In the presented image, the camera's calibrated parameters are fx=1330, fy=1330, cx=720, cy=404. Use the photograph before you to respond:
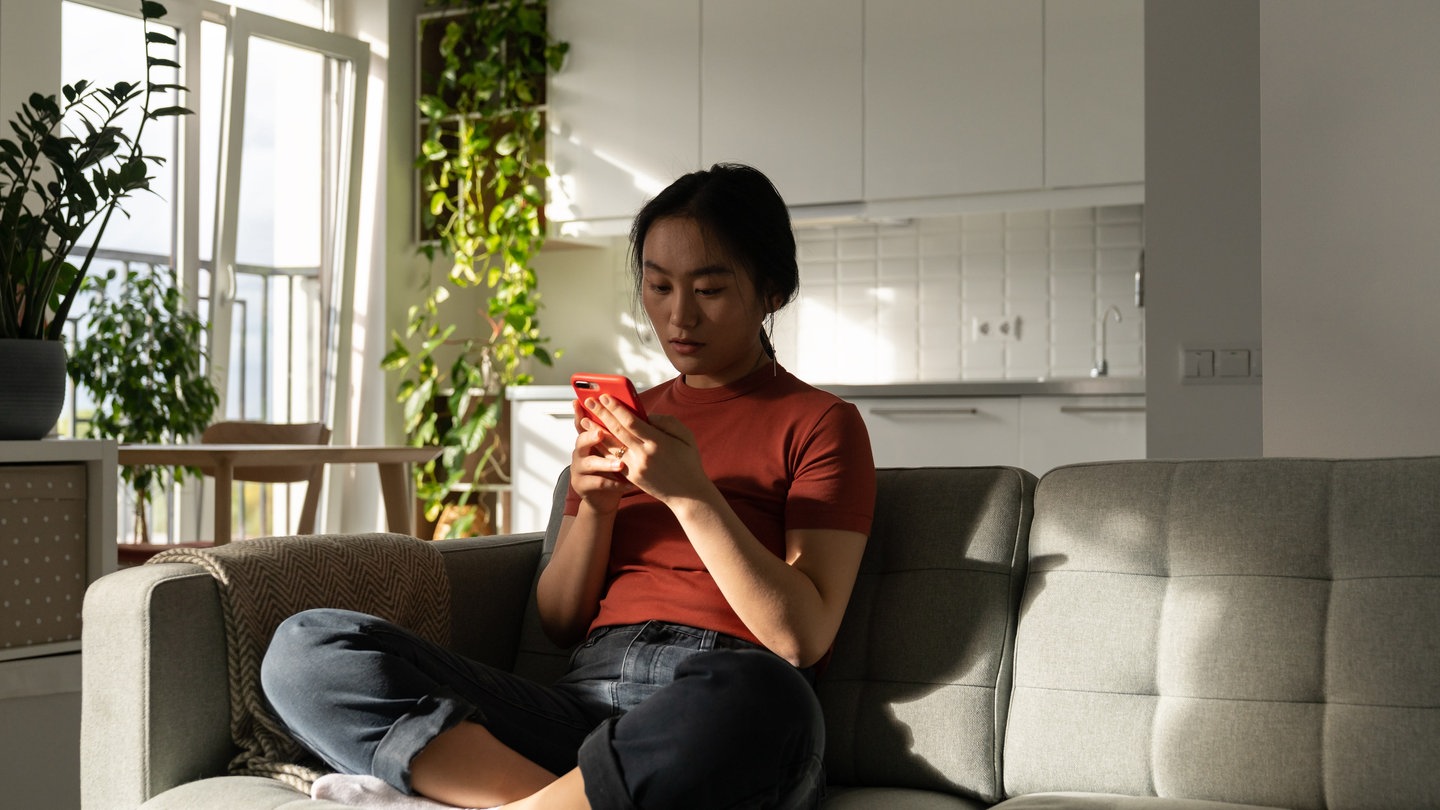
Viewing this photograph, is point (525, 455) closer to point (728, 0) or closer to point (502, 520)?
point (502, 520)

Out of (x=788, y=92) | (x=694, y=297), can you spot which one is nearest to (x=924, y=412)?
(x=788, y=92)

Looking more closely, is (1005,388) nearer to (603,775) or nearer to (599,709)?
(599,709)

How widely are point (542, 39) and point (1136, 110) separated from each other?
7.48 ft

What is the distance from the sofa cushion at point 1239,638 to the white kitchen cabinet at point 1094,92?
275cm

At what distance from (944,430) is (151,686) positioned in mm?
3058

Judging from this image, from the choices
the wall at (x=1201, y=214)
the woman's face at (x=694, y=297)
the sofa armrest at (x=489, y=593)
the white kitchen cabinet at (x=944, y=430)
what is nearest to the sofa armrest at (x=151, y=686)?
the sofa armrest at (x=489, y=593)

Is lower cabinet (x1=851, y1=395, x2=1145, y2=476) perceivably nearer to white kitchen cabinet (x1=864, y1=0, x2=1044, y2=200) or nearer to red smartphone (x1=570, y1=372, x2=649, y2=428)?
white kitchen cabinet (x1=864, y1=0, x2=1044, y2=200)

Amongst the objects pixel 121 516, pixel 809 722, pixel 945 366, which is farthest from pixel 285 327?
pixel 809 722

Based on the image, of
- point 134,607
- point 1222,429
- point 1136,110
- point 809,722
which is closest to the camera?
point 809,722

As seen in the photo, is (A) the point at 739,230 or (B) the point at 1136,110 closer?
(A) the point at 739,230

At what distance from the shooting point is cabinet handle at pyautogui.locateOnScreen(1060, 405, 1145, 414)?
12.9 feet

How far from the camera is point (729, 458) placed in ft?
5.62

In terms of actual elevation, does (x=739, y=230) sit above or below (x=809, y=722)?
above

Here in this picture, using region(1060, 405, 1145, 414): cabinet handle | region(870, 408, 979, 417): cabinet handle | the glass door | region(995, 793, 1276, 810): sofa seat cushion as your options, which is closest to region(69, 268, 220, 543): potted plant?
the glass door
